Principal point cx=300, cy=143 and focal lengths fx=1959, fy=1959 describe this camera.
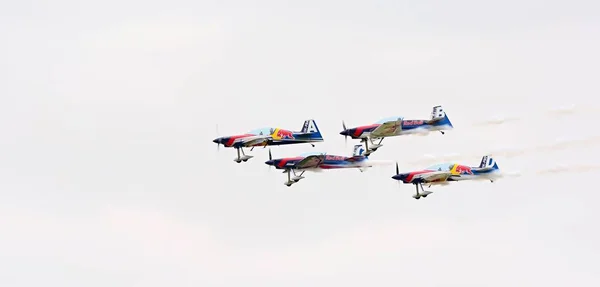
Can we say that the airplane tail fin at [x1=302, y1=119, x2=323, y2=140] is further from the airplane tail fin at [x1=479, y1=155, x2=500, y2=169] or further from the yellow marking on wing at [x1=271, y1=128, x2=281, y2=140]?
the airplane tail fin at [x1=479, y1=155, x2=500, y2=169]

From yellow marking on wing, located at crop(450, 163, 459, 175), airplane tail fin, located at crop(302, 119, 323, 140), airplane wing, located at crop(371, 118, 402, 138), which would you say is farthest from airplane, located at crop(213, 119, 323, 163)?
yellow marking on wing, located at crop(450, 163, 459, 175)

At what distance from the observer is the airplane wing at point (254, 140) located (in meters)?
152

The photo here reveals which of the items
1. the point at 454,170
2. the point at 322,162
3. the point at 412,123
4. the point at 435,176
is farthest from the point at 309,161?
the point at 454,170

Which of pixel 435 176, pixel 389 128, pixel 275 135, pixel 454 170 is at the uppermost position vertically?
pixel 275 135

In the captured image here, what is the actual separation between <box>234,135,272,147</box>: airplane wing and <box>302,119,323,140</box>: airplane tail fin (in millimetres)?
2870

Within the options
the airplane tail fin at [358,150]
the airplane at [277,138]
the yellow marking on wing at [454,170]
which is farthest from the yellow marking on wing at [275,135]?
the yellow marking on wing at [454,170]

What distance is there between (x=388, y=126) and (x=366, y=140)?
306 centimetres

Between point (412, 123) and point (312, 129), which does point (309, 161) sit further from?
point (412, 123)

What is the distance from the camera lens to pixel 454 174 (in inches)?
5965

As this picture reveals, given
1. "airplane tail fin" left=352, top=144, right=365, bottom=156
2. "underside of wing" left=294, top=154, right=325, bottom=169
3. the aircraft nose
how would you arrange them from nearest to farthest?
the aircraft nose
"underside of wing" left=294, top=154, right=325, bottom=169
"airplane tail fin" left=352, top=144, right=365, bottom=156

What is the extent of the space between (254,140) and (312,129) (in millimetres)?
4579

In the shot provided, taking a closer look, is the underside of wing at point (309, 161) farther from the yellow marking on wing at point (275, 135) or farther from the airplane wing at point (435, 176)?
the airplane wing at point (435, 176)

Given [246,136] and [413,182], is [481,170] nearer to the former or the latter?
[413,182]

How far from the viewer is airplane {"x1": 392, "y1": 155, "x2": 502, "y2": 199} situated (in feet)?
497
